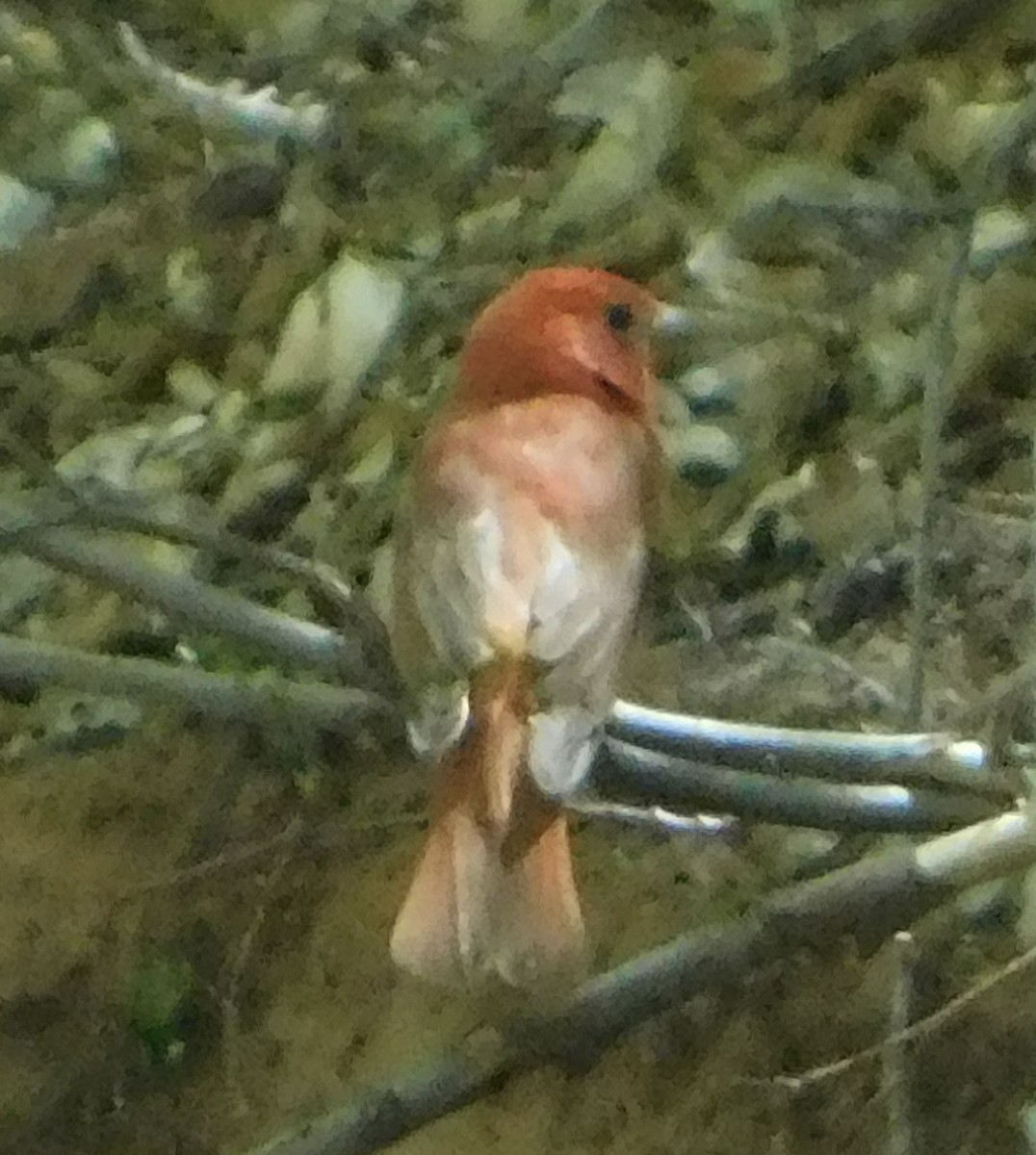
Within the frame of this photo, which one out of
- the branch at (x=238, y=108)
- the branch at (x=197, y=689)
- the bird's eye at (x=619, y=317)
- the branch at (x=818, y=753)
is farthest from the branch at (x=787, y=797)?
the branch at (x=238, y=108)

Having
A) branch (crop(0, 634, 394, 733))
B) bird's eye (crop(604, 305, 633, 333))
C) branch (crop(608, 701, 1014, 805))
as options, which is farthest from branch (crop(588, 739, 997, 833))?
bird's eye (crop(604, 305, 633, 333))

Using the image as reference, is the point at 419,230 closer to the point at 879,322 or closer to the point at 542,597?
the point at 879,322

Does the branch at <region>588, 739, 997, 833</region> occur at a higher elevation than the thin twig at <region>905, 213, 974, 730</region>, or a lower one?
lower

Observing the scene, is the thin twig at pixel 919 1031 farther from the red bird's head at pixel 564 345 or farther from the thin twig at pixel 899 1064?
the red bird's head at pixel 564 345

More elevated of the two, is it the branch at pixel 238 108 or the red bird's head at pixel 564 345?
the branch at pixel 238 108

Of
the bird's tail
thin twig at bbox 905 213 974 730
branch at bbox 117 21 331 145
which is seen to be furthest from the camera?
branch at bbox 117 21 331 145

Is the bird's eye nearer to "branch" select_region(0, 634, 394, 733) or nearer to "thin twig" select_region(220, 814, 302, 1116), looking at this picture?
"branch" select_region(0, 634, 394, 733)

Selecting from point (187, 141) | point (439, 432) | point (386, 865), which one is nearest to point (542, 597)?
point (439, 432)
